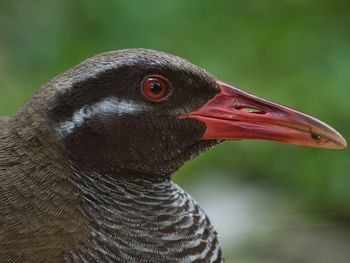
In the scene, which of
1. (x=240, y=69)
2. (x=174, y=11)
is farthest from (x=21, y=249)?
(x=174, y=11)

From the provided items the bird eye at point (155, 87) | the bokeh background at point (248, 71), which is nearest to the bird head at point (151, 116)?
the bird eye at point (155, 87)

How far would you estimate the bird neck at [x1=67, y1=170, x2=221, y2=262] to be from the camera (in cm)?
364

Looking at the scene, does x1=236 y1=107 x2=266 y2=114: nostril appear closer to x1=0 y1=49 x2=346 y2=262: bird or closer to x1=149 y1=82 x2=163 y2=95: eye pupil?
x1=0 y1=49 x2=346 y2=262: bird

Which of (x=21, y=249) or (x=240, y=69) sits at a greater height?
(x=240, y=69)

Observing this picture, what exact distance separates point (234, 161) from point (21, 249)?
3.37m

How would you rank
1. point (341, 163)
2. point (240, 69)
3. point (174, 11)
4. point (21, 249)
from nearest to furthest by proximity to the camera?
point (21, 249), point (341, 163), point (240, 69), point (174, 11)

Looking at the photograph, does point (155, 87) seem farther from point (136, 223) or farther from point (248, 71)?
point (248, 71)

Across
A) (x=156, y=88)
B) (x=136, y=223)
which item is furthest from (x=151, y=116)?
(x=136, y=223)

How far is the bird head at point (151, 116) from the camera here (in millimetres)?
3643

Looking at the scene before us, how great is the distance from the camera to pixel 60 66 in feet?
25.0

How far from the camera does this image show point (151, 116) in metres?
3.73

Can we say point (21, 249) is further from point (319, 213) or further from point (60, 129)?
point (319, 213)

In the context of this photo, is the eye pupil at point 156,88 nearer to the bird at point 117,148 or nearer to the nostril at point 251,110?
the bird at point 117,148

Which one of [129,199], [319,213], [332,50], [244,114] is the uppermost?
[332,50]
